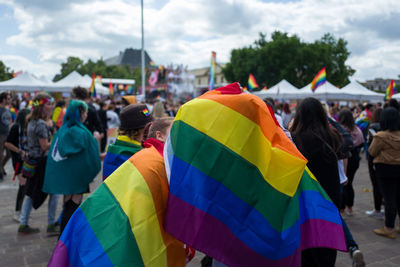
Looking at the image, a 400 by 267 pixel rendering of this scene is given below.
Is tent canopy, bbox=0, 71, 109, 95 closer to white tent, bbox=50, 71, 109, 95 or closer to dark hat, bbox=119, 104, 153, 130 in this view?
white tent, bbox=50, 71, 109, 95

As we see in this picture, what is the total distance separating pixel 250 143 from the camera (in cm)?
139

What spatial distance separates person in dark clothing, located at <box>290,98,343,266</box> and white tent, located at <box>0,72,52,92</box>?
17.4 metres

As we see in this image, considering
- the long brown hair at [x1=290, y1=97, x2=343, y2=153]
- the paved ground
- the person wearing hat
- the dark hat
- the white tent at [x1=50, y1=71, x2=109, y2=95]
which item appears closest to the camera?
the person wearing hat

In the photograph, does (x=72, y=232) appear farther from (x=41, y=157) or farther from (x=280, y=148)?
(x=41, y=157)

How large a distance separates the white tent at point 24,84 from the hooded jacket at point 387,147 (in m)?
17.0

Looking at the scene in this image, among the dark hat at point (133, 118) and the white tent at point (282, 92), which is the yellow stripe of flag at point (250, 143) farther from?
the white tent at point (282, 92)

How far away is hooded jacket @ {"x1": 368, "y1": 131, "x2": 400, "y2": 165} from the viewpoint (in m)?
4.67

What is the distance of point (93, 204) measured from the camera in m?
1.55

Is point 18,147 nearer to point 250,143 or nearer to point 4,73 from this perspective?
point 250,143

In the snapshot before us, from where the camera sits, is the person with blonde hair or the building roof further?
the building roof

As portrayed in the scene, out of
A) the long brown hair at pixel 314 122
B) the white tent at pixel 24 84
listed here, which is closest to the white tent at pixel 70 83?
the white tent at pixel 24 84

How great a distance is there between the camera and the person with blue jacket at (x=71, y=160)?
397 cm

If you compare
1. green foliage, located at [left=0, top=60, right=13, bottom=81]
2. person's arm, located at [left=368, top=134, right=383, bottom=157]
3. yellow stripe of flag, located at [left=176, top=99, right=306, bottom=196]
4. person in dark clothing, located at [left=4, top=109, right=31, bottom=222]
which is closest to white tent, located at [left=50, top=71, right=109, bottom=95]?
person in dark clothing, located at [left=4, top=109, right=31, bottom=222]

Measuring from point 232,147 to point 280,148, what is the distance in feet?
0.73
